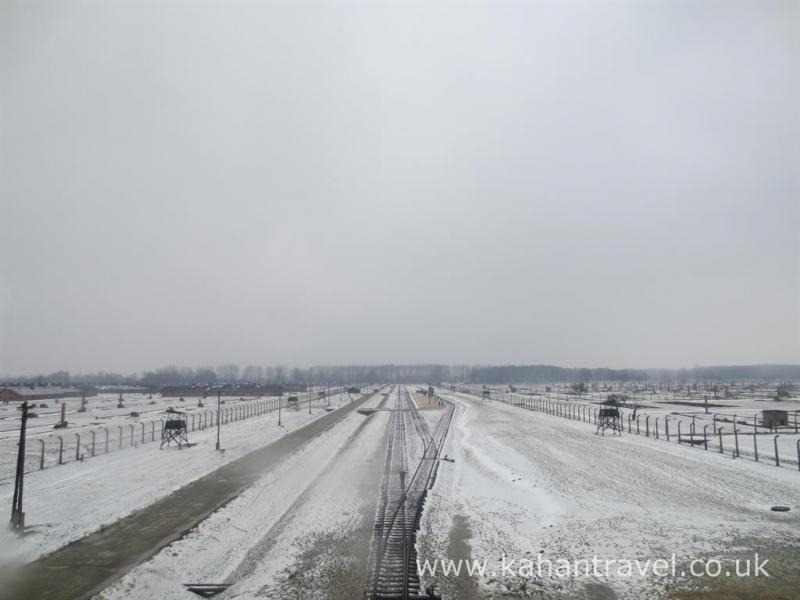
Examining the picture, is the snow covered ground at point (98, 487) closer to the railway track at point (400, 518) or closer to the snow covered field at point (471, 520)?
the snow covered field at point (471, 520)

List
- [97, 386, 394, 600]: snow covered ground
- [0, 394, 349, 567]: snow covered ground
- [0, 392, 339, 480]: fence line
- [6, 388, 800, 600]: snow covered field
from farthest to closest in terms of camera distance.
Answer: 1. [0, 392, 339, 480]: fence line
2. [0, 394, 349, 567]: snow covered ground
3. [6, 388, 800, 600]: snow covered field
4. [97, 386, 394, 600]: snow covered ground

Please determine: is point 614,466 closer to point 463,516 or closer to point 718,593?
point 463,516

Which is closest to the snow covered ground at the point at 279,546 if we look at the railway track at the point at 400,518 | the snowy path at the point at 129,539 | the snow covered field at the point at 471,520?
the snow covered field at the point at 471,520

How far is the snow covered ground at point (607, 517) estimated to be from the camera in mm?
12516

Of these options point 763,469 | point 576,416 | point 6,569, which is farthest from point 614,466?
point 576,416

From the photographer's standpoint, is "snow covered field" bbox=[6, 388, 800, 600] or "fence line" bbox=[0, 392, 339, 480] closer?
"snow covered field" bbox=[6, 388, 800, 600]

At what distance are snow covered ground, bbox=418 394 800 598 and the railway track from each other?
0.62m

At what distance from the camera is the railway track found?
1230 centimetres

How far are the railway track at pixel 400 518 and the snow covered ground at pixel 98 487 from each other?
9317 millimetres

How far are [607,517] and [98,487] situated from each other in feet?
69.3

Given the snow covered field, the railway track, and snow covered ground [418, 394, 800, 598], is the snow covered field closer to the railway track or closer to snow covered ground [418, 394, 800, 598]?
snow covered ground [418, 394, 800, 598]

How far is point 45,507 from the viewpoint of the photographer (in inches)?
762

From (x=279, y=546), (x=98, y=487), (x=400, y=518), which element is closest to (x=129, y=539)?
(x=279, y=546)

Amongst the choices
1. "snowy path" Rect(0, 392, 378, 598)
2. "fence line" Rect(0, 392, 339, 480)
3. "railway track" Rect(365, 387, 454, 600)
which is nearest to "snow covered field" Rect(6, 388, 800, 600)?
"railway track" Rect(365, 387, 454, 600)
